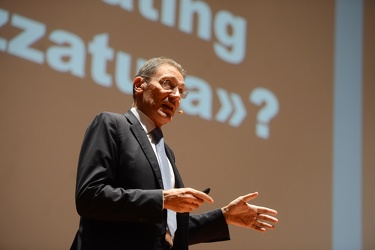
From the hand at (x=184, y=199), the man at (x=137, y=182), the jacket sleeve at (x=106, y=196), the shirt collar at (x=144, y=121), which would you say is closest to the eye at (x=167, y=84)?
the man at (x=137, y=182)

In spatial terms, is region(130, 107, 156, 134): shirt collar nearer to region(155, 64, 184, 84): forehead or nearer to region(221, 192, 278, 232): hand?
region(155, 64, 184, 84): forehead

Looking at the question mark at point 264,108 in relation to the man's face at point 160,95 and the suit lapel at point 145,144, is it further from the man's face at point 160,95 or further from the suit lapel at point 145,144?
the suit lapel at point 145,144

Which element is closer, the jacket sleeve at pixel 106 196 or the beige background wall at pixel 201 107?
the jacket sleeve at pixel 106 196

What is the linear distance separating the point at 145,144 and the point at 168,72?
0.37 metres

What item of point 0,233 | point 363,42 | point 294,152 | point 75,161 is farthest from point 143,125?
point 363,42

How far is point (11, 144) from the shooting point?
3.11 meters

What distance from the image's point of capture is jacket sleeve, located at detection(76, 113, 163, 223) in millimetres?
1671

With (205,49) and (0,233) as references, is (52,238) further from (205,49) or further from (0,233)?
(205,49)

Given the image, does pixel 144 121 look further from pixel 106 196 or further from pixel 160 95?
pixel 106 196

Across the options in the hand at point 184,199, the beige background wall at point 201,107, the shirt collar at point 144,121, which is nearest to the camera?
the hand at point 184,199

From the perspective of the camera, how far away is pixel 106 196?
5.47 feet

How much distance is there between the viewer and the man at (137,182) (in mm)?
1681

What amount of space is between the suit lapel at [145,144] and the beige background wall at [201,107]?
132 cm

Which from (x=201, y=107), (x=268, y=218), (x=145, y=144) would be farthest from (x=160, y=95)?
(x=201, y=107)
